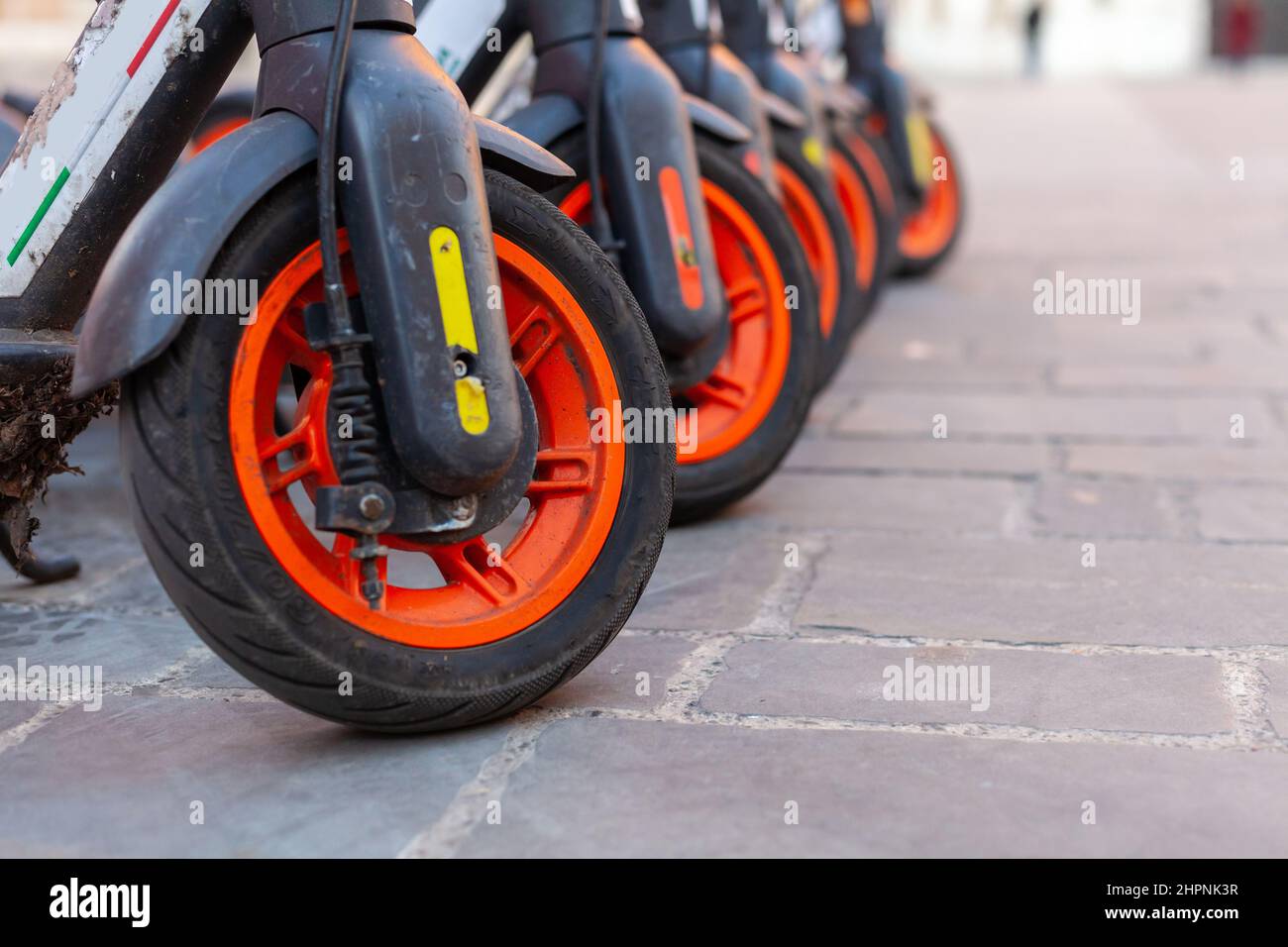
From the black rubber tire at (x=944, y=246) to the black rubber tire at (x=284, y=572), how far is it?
5.31 metres

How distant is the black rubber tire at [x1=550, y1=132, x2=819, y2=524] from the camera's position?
10.5ft

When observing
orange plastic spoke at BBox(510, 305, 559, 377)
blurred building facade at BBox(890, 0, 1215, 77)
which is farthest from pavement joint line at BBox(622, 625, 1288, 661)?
blurred building facade at BBox(890, 0, 1215, 77)

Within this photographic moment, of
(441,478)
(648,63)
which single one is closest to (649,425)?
(441,478)

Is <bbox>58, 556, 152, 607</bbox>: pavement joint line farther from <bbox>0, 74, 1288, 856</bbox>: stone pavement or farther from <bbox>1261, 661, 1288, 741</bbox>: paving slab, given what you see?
<bbox>1261, 661, 1288, 741</bbox>: paving slab

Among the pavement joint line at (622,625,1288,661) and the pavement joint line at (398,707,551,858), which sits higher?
the pavement joint line at (622,625,1288,661)

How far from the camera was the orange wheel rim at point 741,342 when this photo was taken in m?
3.25

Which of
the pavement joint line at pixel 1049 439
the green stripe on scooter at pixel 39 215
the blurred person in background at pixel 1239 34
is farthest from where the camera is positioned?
the blurred person in background at pixel 1239 34

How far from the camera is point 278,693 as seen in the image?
1.84 meters

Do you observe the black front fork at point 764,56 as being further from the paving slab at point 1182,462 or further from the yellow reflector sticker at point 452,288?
the yellow reflector sticker at point 452,288

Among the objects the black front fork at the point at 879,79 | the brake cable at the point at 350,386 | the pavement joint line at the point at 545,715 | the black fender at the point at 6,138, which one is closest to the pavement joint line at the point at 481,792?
the pavement joint line at the point at 545,715

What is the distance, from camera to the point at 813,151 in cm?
452

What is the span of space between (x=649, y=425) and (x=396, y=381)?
406 mm

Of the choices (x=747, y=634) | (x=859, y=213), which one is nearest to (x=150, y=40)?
(x=747, y=634)
